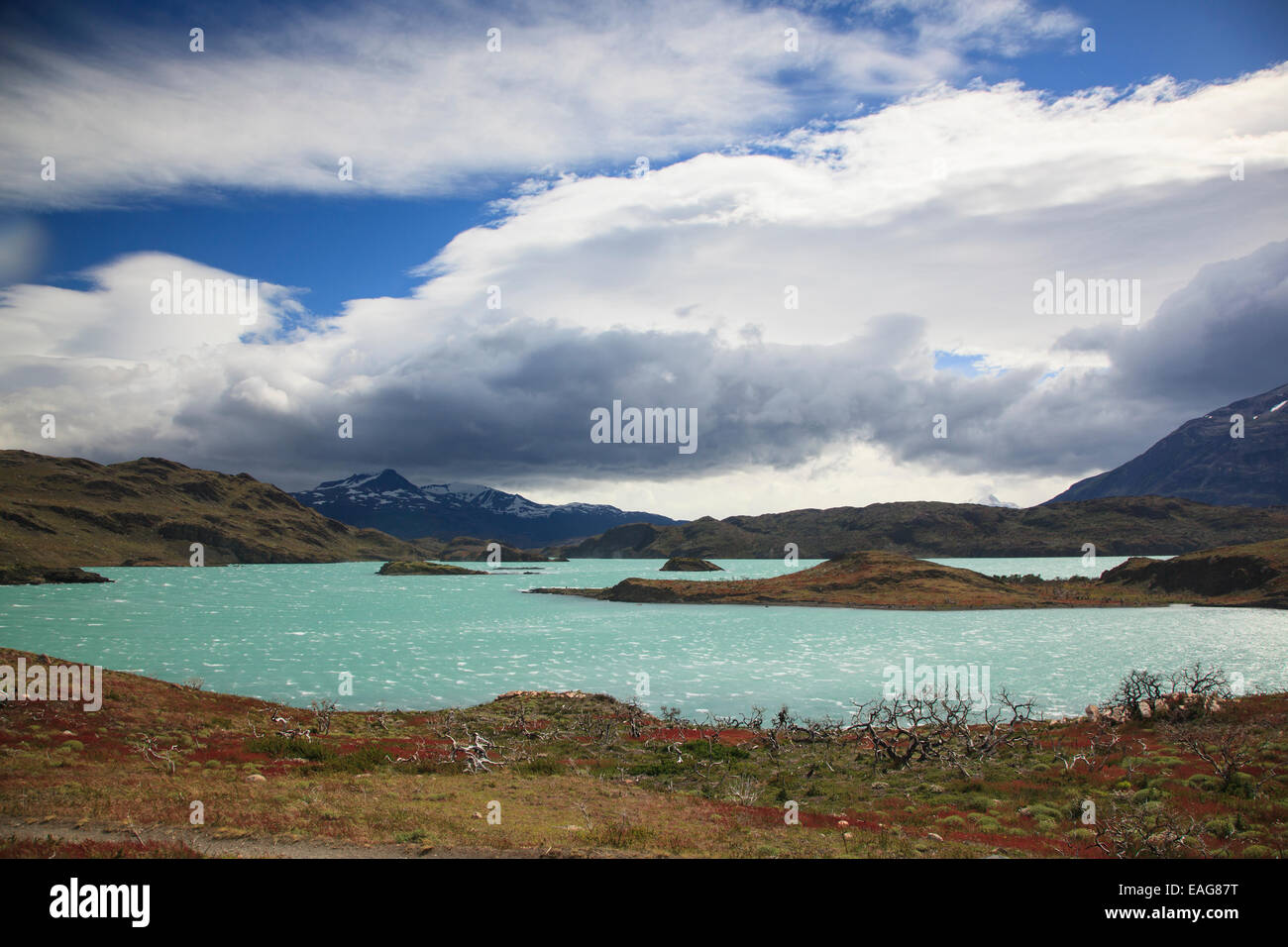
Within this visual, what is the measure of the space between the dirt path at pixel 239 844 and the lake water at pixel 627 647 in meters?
39.8

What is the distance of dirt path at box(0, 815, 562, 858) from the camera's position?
1544cm

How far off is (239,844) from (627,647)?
8183 centimetres

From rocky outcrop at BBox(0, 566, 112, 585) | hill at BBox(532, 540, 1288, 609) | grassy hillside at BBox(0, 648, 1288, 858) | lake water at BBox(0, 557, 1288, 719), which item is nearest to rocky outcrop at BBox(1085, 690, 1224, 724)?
grassy hillside at BBox(0, 648, 1288, 858)

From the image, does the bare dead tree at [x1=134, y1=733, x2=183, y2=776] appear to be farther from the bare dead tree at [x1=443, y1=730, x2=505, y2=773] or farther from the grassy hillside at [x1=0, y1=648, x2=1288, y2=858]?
the bare dead tree at [x1=443, y1=730, x2=505, y2=773]

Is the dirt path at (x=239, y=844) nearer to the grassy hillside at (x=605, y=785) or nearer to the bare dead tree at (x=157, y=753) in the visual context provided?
the grassy hillside at (x=605, y=785)

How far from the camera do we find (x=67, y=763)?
2656 cm

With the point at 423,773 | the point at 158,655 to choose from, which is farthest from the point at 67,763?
the point at 158,655

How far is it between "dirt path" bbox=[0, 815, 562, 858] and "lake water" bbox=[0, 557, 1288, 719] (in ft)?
131

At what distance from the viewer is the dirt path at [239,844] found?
15438 millimetres

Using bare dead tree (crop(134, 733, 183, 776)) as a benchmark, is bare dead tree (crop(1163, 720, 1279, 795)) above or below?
below
